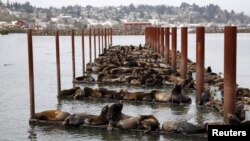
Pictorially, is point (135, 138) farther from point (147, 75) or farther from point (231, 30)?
point (147, 75)

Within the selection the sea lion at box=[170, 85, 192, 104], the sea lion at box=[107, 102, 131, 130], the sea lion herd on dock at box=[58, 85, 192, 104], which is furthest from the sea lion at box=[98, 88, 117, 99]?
the sea lion at box=[107, 102, 131, 130]

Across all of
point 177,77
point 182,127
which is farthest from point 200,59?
point 177,77

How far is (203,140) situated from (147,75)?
12218 mm

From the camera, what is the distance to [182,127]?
13.7 meters

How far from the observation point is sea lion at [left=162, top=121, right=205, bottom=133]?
44.5 ft

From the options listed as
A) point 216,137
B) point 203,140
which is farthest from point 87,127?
point 216,137

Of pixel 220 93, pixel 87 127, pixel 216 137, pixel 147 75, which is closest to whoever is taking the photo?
pixel 216 137

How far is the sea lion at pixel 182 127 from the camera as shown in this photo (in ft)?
44.5

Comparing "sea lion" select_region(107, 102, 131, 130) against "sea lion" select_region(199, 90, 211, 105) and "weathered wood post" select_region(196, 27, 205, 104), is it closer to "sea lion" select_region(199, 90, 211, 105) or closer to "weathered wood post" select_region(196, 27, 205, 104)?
"sea lion" select_region(199, 90, 211, 105)

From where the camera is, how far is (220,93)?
18547mm

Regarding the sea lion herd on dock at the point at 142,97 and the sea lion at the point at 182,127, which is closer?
the sea lion at the point at 182,127

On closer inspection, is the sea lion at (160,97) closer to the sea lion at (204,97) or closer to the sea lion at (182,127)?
the sea lion at (204,97)

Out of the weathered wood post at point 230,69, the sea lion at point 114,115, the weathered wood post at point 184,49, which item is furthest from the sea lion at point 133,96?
the weathered wood post at point 184,49

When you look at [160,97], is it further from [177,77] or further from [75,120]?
[177,77]
